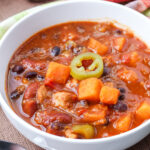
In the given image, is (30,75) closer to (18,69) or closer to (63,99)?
(18,69)

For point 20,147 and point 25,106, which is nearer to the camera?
point 20,147

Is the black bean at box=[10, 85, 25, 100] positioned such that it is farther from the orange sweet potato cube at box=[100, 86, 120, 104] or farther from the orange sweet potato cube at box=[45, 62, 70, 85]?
the orange sweet potato cube at box=[100, 86, 120, 104]

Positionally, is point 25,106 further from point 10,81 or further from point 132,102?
point 132,102

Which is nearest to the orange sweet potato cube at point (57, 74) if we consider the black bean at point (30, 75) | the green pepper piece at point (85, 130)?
the black bean at point (30, 75)

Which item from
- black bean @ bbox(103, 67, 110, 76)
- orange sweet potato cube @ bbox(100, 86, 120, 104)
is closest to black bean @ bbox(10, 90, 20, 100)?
orange sweet potato cube @ bbox(100, 86, 120, 104)

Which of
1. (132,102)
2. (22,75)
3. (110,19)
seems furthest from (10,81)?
(110,19)

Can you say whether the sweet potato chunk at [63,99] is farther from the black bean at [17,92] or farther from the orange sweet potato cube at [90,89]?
the black bean at [17,92]

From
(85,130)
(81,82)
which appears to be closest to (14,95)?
(81,82)
